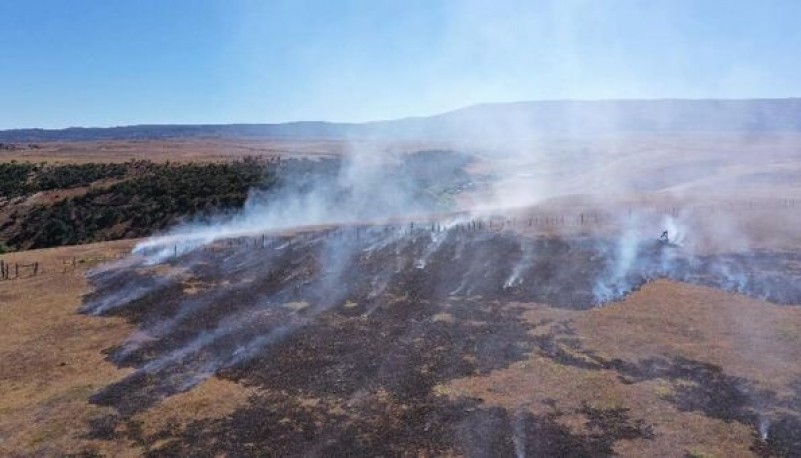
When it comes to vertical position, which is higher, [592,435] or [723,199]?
[723,199]

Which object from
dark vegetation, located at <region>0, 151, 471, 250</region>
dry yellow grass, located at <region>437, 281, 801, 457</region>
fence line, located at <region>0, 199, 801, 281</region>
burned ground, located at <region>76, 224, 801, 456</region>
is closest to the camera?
dry yellow grass, located at <region>437, 281, 801, 457</region>

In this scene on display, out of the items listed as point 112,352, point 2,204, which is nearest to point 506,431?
point 112,352

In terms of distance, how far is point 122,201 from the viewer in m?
76.6

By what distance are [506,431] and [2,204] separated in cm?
8138

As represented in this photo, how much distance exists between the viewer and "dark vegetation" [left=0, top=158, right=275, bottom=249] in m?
68.5

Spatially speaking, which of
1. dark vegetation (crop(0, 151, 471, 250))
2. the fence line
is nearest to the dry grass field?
the fence line

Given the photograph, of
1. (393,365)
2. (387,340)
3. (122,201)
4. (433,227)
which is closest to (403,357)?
(393,365)

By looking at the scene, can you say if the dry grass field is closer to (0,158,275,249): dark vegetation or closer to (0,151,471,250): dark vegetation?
(0,158,275,249): dark vegetation

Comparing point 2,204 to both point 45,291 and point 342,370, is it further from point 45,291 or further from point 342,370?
point 342,370

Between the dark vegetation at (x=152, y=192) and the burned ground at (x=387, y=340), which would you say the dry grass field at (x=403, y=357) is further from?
the dark vegetation at (x=152, y=192)

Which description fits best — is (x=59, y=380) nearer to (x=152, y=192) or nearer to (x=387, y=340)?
(x=387, y=340)

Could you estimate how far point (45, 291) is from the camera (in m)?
38.3

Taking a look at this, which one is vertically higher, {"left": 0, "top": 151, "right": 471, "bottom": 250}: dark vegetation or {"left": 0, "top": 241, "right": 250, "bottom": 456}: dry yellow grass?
{"left": 0, "top": 151, "right": 471, "bottom": 250}: dark vegetation

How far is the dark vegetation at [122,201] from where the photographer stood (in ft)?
225
